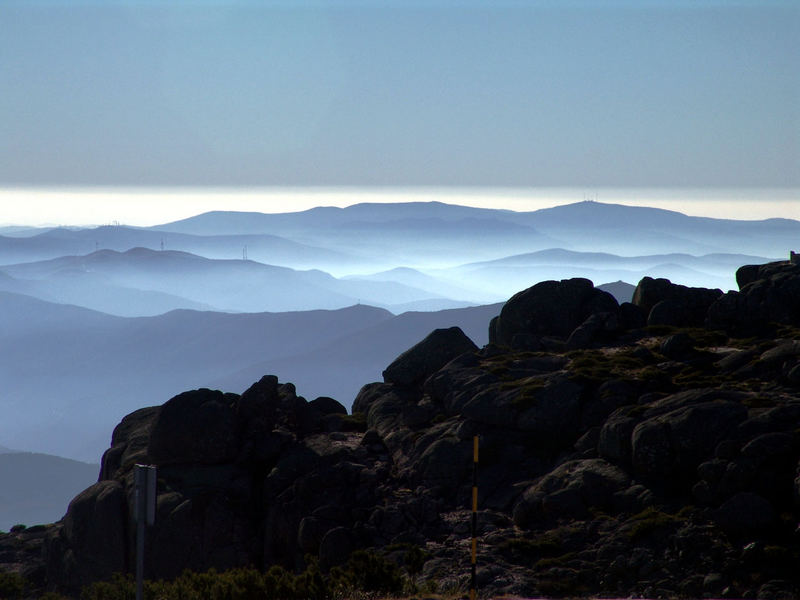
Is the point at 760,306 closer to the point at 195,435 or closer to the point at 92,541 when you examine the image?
the point at 195,435

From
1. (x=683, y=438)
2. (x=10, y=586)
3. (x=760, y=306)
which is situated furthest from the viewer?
(x=760, y=306)

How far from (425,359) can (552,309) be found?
31.3ft

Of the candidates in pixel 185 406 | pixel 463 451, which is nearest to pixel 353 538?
pixel 463 451

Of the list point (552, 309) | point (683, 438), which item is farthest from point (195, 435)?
point (683, 438)

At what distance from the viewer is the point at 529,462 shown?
38.6 meters

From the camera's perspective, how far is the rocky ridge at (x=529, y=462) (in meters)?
28.7

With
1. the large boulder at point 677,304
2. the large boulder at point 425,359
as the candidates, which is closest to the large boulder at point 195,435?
the large boulder at point 425,359

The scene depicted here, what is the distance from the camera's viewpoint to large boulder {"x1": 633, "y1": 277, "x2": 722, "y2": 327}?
52.2m

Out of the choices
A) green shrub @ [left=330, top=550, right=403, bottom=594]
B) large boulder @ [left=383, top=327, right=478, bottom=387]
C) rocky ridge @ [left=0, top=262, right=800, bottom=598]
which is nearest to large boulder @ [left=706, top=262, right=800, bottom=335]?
rocky ridge @ [left=0, top=262, right=800, bottom=598]

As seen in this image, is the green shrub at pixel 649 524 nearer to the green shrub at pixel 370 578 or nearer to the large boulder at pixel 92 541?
the green shrub at pixel 370 578

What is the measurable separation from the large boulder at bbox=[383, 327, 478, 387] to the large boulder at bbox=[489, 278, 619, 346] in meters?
4.02

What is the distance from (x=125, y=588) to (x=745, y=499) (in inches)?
828

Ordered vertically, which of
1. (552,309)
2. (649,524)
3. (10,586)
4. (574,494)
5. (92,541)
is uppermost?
(552,309)

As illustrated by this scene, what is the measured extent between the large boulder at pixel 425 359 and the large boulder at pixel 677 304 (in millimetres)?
11391
